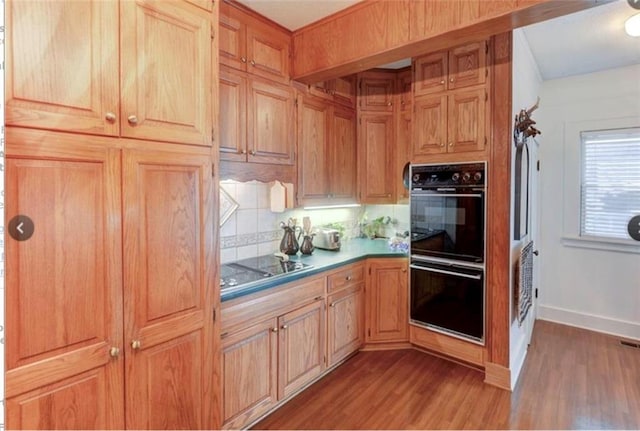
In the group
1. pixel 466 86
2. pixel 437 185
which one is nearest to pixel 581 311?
pixel 437 185

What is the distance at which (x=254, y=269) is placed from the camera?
2281 millimetres

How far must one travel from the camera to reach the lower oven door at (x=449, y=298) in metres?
2.57

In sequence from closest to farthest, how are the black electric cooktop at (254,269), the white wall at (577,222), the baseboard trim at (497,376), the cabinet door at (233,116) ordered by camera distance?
the black electric cooktop at (254,269) < the cabinet door at (233,116) < the baseboard trim at (497,376) < the white wall at (577,222)

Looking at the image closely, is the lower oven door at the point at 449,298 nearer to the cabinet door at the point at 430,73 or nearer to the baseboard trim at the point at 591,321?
the cabinet door at the point at 430,73

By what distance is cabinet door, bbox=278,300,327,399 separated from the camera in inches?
85.3

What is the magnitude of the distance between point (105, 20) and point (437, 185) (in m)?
2.35

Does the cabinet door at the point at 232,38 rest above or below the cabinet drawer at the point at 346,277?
above

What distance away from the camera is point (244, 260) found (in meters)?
2.55

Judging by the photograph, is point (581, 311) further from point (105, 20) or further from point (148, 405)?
point (105, 20)

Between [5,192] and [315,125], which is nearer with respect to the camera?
[5,192]

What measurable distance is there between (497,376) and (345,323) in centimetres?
119

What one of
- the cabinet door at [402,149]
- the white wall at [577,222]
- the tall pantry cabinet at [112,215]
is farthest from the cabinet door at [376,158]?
the tall pantry cabinet at [112,215]

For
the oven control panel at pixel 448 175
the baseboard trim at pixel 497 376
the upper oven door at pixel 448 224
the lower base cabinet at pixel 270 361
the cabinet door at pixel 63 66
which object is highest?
the cabinet door at pixel 63 66

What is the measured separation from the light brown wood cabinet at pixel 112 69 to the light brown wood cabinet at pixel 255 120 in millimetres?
641
